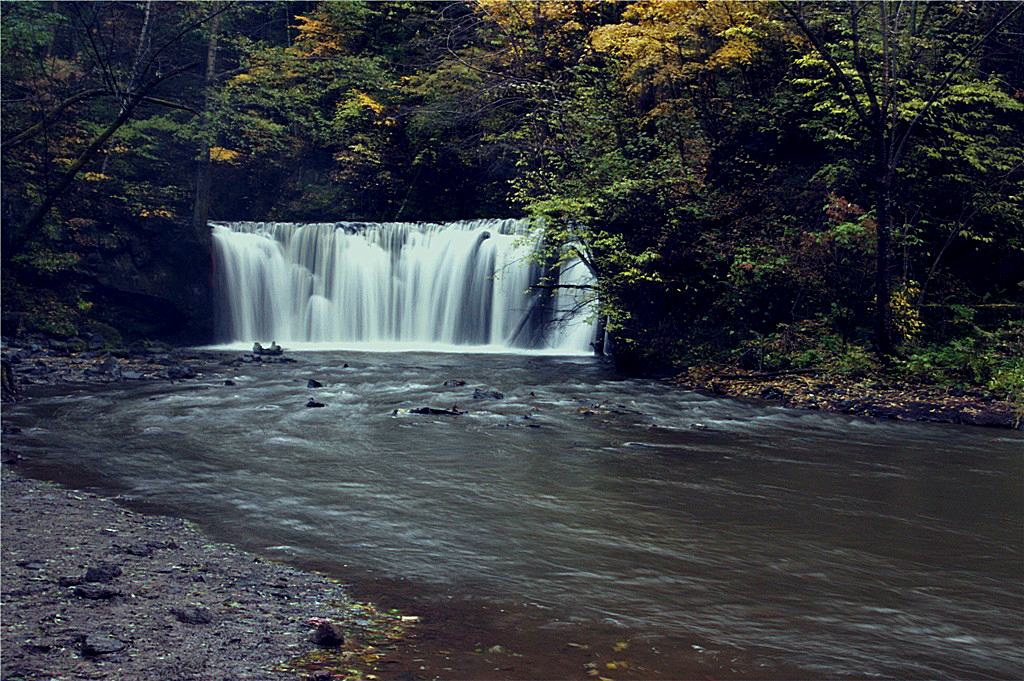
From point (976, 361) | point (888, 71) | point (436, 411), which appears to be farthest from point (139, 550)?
point (888, 71)

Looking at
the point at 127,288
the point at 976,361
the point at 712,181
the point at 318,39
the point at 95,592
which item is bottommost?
the point at 95,592

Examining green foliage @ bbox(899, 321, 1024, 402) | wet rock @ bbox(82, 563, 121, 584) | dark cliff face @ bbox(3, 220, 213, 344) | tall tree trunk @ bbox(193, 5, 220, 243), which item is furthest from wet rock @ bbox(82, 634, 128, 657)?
tall tree trunk @ bbox(193, 5, 220, 243)

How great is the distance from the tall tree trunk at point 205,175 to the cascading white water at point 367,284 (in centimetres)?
49

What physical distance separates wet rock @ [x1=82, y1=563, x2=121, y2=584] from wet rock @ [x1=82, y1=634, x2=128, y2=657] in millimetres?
911

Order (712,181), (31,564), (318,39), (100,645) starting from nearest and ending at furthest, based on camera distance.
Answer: (100,645) → (31,564) → (712,181) → (318,39)

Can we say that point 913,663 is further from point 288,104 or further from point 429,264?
point 288,104

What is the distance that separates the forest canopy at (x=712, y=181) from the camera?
613 inches

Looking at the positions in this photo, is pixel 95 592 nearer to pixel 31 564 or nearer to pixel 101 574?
pixel 101 574

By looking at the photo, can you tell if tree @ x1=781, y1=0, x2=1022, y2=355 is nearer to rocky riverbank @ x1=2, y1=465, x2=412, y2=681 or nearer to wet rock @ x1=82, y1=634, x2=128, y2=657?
rocky riverbank @ x1=2, y1=465, x2=412, y2=681

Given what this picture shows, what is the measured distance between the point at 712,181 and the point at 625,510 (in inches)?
449

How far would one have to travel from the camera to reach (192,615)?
4934mm

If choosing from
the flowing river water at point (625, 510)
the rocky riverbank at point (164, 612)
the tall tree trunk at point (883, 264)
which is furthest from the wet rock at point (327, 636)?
the tall tree trunk at point (883, 264)

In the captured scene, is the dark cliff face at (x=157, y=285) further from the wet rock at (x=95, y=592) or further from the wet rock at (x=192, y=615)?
the wet rock at (x=192, y=615)

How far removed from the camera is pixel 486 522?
7746 millimetres
